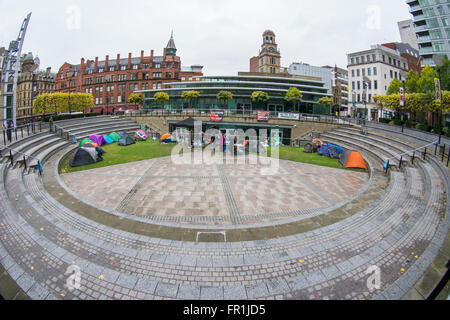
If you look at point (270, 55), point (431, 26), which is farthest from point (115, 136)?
point (270, 55)

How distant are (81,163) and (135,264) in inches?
517

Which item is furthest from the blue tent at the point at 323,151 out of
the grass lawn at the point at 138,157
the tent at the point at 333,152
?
the grass lawn at the point at 138,157

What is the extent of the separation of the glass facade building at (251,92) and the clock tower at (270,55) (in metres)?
23.2

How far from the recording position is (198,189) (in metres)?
11.6

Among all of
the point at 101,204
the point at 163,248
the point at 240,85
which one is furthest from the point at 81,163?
the point at 240,85

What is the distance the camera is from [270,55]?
Result: 70375mm

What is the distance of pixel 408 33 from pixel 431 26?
37.7m

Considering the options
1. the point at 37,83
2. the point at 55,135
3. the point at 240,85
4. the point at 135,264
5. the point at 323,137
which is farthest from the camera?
the point at 37,83

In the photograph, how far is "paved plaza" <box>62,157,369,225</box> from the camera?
904 centimetres

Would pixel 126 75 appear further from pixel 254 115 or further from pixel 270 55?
pixel 254 115

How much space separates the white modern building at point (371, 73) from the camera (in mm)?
49500

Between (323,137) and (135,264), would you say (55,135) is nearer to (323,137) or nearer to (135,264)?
(135,264)

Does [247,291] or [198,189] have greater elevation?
[198,189]

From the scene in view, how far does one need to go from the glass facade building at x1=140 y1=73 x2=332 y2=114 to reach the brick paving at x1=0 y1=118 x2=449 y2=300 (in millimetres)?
36123
